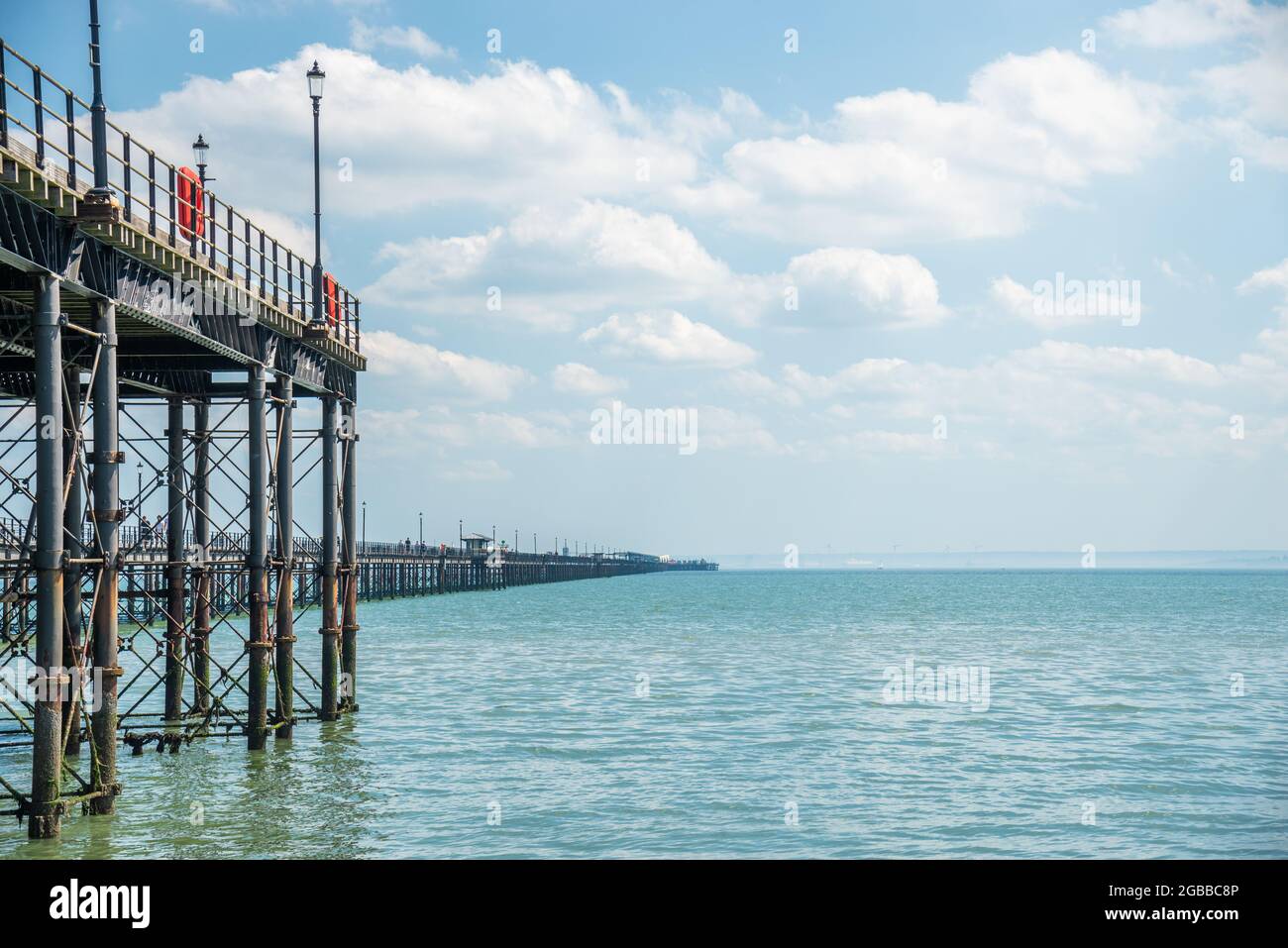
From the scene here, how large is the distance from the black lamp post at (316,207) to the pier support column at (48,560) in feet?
37.9

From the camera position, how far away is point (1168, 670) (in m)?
51.9

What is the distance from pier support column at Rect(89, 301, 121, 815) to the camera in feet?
58.4

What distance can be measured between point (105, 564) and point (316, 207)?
12.7 meters

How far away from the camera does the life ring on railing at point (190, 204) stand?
71.9ft

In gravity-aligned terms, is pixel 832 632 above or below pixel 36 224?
below

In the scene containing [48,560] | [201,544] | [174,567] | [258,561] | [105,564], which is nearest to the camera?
[48,560]

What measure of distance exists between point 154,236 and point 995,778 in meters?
18.6

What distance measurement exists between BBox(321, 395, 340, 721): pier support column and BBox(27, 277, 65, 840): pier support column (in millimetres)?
11852

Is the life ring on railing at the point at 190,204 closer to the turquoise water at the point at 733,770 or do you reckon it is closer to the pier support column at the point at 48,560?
the pier support column at the point at 48,560

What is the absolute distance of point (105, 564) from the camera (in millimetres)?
17766

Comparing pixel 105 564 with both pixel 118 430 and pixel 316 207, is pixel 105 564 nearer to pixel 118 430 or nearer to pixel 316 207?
pixel 118 430

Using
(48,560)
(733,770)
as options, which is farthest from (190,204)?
(733,770)

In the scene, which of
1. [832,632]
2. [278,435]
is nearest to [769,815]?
[278,435]
